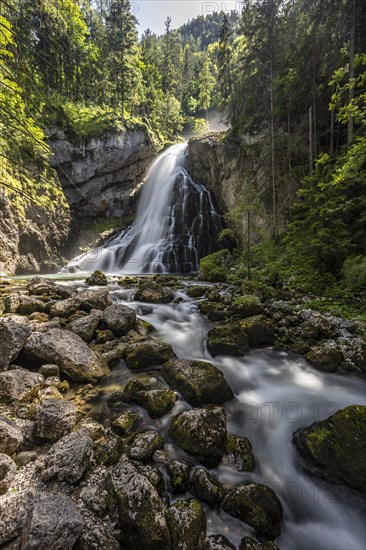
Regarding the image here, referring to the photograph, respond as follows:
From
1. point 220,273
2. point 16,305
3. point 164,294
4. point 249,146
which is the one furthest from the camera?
point 249,146

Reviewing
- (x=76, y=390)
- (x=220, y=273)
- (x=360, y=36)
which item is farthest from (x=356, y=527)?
(x=360, y=36)

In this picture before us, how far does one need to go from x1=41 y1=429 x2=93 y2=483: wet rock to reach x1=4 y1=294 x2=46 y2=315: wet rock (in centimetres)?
534

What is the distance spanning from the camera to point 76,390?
4777mm

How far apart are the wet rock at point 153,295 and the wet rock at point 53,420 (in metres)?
6.80

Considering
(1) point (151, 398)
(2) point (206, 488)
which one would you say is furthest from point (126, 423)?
(2) point (206, 488)

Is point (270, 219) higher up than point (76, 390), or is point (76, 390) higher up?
point (270, 219)

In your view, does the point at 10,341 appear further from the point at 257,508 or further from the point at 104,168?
the point at 104,168

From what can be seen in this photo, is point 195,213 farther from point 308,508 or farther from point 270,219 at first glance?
point 308,508

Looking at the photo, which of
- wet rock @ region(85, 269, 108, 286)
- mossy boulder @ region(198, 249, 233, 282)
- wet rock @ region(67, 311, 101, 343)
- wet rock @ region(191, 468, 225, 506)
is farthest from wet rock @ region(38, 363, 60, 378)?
mossy boulder @ region(198, 249, 233, 282)

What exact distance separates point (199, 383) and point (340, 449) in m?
2.21

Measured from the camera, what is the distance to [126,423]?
3.94m

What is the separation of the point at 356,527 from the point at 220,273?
12245mm

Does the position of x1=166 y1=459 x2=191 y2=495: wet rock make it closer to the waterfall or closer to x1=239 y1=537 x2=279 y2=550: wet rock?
x1=239 y1=537 x2=279 y2=550: wet rock

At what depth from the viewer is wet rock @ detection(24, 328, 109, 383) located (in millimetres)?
4992
